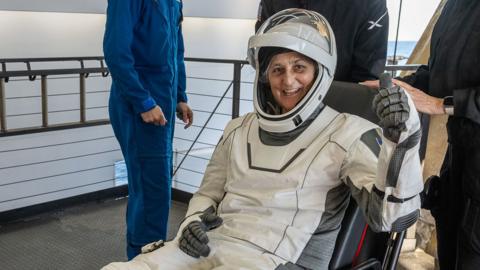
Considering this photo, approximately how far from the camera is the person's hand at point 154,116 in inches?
75.9

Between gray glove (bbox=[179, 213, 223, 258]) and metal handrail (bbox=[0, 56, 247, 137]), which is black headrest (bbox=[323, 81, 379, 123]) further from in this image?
metal handrail (bbox=[0, 56, 247, 137])

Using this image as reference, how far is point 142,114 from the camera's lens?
1.93 meters

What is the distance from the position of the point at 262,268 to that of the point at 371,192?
1.11 feet

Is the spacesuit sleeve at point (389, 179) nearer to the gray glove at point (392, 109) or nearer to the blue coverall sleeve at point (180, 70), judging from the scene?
the gray glove at point (392, 109)

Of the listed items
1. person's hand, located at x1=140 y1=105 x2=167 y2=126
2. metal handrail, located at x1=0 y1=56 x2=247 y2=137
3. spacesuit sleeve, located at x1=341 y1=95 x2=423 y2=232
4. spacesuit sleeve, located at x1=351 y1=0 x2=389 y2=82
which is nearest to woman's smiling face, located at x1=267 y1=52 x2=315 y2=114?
spacesuit sleeve, located at x1=341 y1=95 x2=423 y2=232

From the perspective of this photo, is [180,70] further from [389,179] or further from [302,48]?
[389,179]

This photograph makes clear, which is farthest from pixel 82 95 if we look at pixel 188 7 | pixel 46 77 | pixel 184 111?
pixel 188 7

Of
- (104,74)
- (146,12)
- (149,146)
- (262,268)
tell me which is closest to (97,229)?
(104,74)

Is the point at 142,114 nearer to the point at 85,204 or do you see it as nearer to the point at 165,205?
the point at 165,205

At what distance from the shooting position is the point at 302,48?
1419mm

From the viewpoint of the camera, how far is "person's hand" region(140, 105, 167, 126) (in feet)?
6.32

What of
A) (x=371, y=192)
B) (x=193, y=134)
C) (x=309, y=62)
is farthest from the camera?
(x=193, y=134)

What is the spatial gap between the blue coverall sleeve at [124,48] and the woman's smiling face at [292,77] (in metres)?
0.62

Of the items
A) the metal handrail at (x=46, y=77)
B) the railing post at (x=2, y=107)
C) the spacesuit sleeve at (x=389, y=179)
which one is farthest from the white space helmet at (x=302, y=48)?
the railing post at (x=2, y=107)
